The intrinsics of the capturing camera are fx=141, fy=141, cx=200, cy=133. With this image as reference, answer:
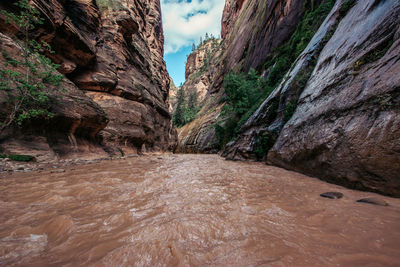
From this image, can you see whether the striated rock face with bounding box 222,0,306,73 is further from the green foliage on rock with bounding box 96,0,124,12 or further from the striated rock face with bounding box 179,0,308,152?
the green foliage on rock with bounding box 96,0,124,12

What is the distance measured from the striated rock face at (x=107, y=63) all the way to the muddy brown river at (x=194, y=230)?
255 inches

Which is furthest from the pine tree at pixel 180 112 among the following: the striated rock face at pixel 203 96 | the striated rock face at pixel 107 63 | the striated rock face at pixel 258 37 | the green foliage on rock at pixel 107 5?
the green foliage on rock at pixel 107 5

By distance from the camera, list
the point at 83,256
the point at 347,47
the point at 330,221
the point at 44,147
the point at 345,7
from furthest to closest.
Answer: the point at 345,7, the point at 44,147, the point at 347,47, the point at 330,221, the point at 83,256

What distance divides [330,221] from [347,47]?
560 centimetres

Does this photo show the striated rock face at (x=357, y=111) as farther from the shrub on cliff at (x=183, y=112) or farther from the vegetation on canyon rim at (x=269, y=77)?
the shrub on cliff at (x=183, y=112)

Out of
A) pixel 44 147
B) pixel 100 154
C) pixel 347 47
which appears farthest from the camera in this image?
pixel 100 154

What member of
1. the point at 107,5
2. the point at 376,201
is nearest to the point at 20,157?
the point at 376,201

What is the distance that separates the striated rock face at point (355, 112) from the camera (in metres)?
2.48

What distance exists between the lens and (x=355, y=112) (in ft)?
10.2

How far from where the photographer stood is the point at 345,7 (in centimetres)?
596

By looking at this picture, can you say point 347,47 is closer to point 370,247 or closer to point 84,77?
point 370,247

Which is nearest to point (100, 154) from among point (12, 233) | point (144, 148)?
point (144, 148)

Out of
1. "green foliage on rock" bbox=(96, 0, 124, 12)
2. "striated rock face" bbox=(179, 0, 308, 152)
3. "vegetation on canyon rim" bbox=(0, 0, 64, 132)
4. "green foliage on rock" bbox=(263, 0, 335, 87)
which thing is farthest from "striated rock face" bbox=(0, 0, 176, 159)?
"green foliage on rock" bbox=(263, 0, 335, 87)

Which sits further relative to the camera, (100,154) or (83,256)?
(100,154)
